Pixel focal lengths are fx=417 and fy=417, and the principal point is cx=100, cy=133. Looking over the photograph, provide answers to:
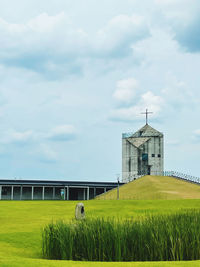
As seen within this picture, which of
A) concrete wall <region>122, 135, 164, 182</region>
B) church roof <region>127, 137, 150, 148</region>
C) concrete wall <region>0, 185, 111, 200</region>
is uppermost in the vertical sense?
church roof <region>127, 137, 150, 148</region>

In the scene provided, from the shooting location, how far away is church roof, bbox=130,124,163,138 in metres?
92.8

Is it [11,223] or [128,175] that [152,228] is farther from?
[128,175]

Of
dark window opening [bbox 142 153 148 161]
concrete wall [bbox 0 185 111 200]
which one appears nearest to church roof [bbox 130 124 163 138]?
dark window opening [bbox 142 153 148 161]

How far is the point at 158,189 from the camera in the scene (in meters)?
63.2

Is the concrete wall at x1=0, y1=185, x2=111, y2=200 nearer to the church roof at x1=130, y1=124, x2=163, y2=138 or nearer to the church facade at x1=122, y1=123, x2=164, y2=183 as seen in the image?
the church facade at x1=122, y1=123, x2=164, y2=183

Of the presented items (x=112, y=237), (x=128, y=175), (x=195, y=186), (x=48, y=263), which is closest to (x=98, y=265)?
(x=48, y=263)

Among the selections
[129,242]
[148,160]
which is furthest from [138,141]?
[129,242]

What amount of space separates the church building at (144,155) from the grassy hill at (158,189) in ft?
44.9

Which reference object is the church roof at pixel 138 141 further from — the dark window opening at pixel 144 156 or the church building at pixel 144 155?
the dark window opening at pixel 144 156

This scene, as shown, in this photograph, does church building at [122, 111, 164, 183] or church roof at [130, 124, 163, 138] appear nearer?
church building at [122, 111, 164, 183]

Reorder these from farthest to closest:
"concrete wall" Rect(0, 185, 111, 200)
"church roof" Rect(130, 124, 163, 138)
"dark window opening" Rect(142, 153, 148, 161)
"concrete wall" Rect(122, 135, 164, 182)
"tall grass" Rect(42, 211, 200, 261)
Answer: "church roof" Rect(130, 124, 163, 138)
"dark window opening" Rect(142, 153, 148, 161)
"concrete wall" Rect(122, 135, 164, 182)
"concrete wall" Rect(0, 185, 111, 200)
"tall grass" Rect(42, 211, 200, 261)

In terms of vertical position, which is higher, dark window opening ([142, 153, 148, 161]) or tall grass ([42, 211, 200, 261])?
dark window opening ([142, 153, 148, 161])

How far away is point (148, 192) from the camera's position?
6216 cm

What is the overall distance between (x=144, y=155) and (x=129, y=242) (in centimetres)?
7665
